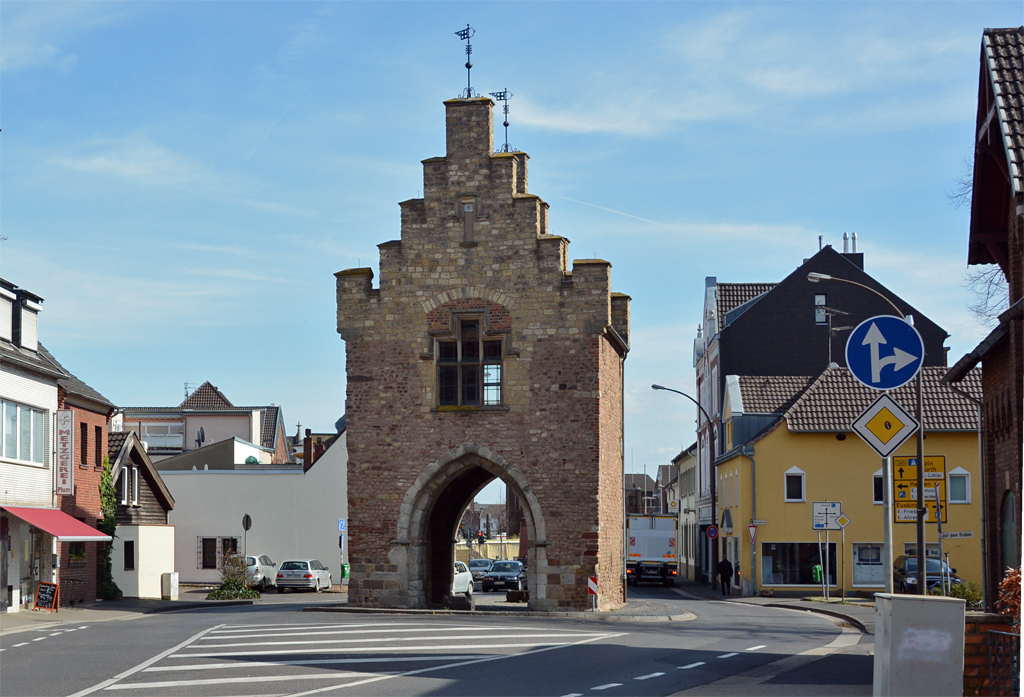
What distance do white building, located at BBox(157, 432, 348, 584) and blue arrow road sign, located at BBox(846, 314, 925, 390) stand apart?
4576 centimetres

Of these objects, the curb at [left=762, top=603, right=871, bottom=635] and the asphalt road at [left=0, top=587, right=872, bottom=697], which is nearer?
the asphalt road at [left=0, top=587, right=872, bottom=697]

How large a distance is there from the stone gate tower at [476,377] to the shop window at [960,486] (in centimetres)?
1854

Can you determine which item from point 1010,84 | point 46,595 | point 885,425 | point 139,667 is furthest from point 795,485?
point 885,425

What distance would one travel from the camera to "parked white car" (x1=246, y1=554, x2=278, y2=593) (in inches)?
1957

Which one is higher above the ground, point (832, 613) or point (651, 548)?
point (832, 613)

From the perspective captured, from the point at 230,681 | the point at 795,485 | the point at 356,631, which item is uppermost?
the point at 795,485

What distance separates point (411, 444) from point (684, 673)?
674 inches

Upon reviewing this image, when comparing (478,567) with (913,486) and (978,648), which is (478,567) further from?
(978,648)

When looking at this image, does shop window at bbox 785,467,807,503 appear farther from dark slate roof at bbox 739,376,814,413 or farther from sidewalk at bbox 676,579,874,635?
dark slate roof at bbox 739,376,814,413

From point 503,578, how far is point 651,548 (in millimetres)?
9199

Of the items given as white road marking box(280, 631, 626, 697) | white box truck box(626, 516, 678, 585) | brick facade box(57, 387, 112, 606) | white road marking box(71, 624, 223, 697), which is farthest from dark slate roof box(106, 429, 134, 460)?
white box truck box(626, 516, 678, 585)

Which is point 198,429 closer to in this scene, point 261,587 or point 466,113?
point 261,587

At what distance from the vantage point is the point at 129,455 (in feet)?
137

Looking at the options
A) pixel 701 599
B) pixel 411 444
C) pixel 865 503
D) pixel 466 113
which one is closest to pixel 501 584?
pixel 701 599
